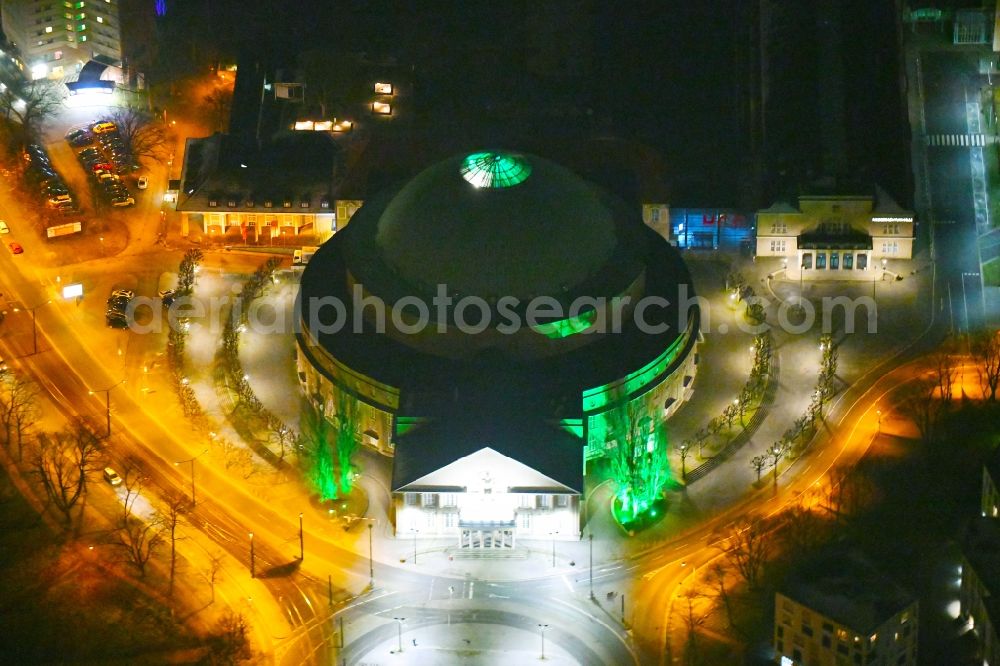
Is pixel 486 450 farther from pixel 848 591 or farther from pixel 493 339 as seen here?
pixel 848 591

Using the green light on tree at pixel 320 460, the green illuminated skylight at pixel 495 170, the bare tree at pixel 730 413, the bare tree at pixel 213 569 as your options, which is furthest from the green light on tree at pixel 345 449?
the bare tree at pixel 730 413

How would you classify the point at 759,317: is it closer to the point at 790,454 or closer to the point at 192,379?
the point at 790,454

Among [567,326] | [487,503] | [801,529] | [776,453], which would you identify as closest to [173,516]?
[487,503]

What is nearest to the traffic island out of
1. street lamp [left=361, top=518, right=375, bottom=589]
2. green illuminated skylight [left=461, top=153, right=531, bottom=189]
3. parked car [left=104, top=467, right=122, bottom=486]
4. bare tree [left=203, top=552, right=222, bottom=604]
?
street lamp [left=361, top=518, right=375, bottom=589]

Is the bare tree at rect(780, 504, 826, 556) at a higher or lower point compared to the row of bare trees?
lower

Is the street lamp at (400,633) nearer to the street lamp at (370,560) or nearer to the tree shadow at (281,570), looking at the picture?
the street lamp at (370,560)

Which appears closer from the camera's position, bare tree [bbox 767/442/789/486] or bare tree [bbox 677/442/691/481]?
bare tree [bbox 677/442/691/481]

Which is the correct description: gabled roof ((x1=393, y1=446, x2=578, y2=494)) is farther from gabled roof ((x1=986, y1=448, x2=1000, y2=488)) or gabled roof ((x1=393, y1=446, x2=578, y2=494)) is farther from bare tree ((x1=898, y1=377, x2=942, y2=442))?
bare tree ((x1=898, y1=377, x2=942, y2=442))
